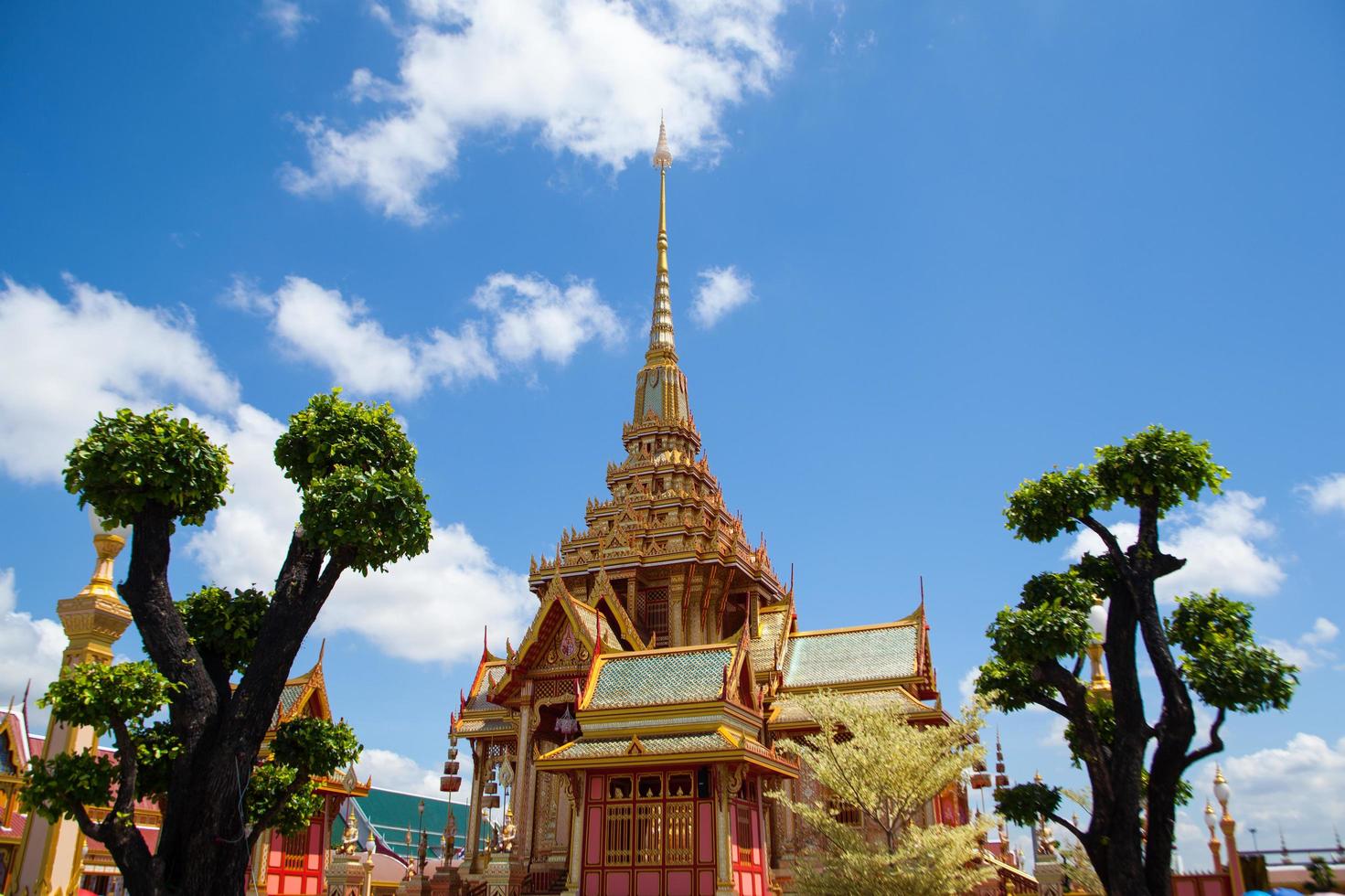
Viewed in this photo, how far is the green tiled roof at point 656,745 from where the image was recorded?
22.6 meters

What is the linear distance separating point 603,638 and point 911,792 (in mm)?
12067

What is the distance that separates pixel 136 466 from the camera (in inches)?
578

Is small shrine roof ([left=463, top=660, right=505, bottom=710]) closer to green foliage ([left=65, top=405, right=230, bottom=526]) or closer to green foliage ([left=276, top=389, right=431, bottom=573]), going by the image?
green foliage ([left=276, top=389, right=431, bottom=573])

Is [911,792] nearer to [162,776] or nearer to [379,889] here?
[162,776]

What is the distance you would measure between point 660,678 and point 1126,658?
39.3 ft

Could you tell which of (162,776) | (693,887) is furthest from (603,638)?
(162,776)

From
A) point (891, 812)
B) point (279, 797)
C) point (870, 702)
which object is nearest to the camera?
point (279, 797)

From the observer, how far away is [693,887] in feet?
71.6

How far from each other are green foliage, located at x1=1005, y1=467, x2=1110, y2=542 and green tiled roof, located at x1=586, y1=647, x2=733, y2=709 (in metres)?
8.77

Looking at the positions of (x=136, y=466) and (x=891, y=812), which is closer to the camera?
(x=136, y=466)

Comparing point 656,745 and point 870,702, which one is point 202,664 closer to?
Result: point 656,745

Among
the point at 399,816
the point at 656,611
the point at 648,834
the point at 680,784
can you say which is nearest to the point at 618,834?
the point at 648,834

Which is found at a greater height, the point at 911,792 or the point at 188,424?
the point at 188,424

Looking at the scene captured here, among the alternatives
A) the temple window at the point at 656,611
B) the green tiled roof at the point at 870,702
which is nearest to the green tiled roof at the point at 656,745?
the green tiled roof at the point at 870,702
